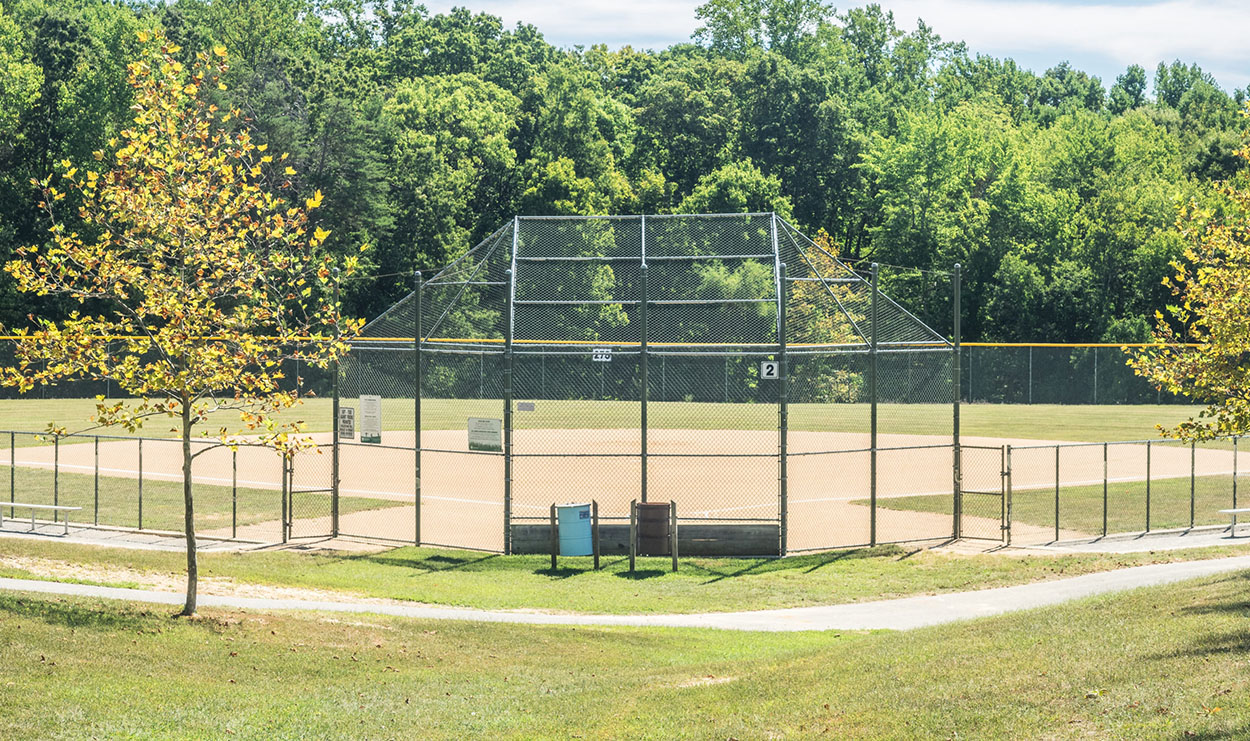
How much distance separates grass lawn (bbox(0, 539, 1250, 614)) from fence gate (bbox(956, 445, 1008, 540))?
1.89 m

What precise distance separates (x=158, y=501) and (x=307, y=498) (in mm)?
2999

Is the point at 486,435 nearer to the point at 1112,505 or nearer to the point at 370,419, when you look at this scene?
the point at 370,419

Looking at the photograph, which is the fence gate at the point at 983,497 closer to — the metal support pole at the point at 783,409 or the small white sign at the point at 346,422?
the metal support pole at the point at 783,409

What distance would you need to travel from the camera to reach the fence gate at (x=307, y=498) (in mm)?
21078

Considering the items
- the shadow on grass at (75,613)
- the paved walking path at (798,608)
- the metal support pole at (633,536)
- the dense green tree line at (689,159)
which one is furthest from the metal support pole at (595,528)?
the dense green tree line at (689,159)

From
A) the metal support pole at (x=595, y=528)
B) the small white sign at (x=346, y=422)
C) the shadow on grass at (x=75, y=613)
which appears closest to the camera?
the shadow on grass at (x=75, y=613)

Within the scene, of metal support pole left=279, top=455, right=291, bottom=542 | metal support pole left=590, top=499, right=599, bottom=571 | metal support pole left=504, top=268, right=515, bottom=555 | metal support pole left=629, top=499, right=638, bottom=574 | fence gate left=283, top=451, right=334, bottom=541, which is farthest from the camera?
fence gate left=283, top=451, right=334, bottom=541

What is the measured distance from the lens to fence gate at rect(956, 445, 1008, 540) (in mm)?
21450

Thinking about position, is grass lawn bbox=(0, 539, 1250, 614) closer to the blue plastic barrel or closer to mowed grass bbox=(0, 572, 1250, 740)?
the blue plastic barrel

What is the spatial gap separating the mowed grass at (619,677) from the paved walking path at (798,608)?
801mm

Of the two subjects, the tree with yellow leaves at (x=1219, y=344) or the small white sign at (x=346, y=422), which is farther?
the small white sign at (x=346, y=422)

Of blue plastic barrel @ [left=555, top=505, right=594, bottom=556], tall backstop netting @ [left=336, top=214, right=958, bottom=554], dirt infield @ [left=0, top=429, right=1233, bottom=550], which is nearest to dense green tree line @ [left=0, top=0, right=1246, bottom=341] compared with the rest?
dirt infield @ [left=0, top=429, right=1233, bottom=550]

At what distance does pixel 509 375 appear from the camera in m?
19.9

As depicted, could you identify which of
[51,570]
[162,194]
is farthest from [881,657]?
[51,570]
